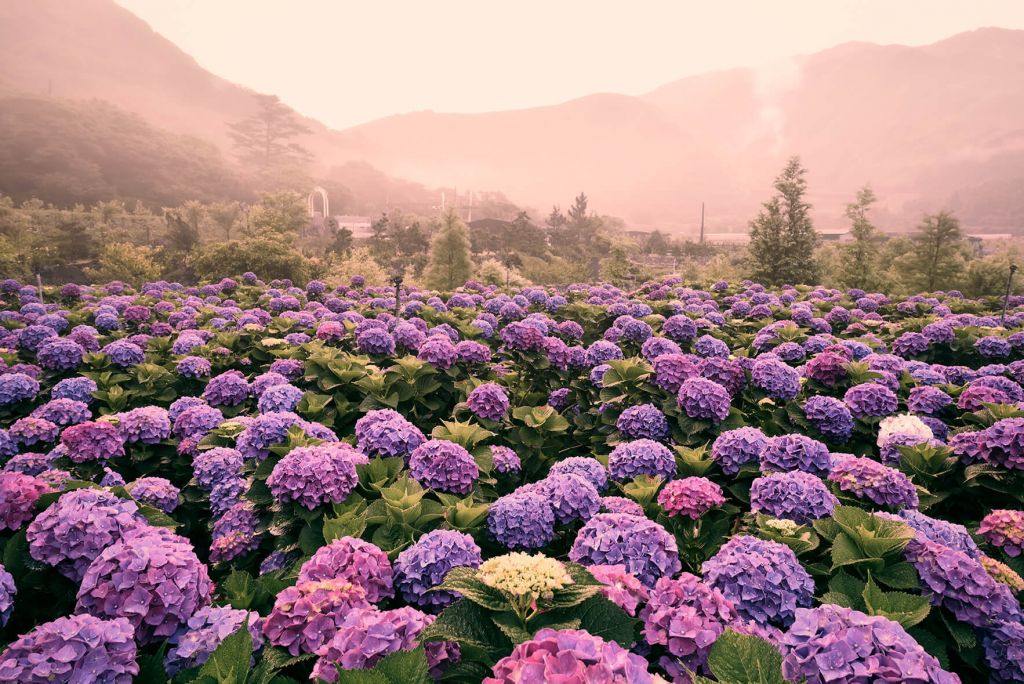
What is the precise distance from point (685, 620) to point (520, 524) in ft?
2.43

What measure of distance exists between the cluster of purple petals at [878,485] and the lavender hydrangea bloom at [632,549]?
1.02 meters

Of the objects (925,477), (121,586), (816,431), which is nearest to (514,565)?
(121,586)

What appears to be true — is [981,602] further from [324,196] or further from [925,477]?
[324,196]

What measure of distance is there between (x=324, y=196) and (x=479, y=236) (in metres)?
38.0

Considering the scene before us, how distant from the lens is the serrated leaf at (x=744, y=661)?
1117mm

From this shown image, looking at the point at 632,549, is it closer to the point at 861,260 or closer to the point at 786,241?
the point at 786,241

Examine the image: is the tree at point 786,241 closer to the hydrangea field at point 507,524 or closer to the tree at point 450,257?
the tree at point 450,257

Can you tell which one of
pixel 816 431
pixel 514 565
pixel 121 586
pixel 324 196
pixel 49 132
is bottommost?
pixel 816 431

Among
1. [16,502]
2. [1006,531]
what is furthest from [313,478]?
[1006,531]

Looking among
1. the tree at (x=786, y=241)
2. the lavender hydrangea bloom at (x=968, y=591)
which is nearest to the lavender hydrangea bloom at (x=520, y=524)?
the lavender hydrangea bloom at (x=968, y=591)

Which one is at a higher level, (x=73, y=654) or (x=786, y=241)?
(x=786, y=241)

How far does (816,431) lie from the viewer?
11.7 feet

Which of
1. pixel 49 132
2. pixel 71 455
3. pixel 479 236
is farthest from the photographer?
pixel 49 132

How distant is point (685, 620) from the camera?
Answer: 4.63ft
